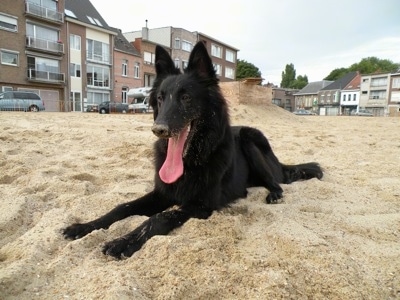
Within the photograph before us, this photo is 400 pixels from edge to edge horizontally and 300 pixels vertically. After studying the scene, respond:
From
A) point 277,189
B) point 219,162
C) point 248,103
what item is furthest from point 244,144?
point 248,103

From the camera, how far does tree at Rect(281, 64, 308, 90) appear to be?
103 m

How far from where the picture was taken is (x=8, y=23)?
2697 centimetres

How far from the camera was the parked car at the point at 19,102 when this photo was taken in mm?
20814

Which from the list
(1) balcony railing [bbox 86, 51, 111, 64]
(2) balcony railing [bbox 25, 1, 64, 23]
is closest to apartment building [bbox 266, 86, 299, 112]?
(1) balcony railing [bbox 86, 51, 111, 64]

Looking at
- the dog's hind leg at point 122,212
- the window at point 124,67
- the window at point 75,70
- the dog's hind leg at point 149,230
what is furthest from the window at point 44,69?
the dog's hind leg at point 149,230

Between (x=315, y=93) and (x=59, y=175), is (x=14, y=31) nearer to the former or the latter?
(x=59, y=175)

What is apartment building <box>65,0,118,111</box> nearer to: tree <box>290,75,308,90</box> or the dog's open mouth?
the dog's open mouth

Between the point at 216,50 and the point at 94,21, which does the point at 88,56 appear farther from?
the point at 216,50

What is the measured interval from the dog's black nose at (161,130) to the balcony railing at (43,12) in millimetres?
32771

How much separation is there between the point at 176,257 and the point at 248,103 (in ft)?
42.4

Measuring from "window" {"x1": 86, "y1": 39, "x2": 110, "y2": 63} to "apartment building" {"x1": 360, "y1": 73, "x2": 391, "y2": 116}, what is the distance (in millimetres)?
48366

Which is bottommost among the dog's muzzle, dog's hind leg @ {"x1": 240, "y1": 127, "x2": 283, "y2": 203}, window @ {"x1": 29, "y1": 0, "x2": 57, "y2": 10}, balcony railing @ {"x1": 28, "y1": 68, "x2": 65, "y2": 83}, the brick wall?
dog's hind leg @ {"x1": 240, "y1": 127, "x2": 283, "y2": 203}

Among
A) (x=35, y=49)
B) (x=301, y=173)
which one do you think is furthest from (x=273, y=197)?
(x=35, y=49)

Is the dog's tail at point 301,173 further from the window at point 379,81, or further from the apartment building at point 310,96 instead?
the apartment building at point 310,96
